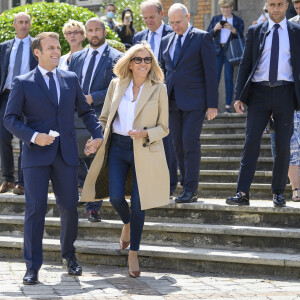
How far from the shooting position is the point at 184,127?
28.6 ft

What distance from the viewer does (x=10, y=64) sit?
9.77m

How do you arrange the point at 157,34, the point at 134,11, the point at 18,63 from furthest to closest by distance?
the point at 134,11
the point at 18,63
the point at 157,34

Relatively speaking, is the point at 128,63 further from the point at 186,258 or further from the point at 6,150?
the point at 6,150

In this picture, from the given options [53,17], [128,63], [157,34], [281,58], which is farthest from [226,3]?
[128,63]

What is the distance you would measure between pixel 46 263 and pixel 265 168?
10.4 ft

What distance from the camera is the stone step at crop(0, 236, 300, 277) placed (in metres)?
7.24

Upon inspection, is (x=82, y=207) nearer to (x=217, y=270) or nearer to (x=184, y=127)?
(x=184, y=127)

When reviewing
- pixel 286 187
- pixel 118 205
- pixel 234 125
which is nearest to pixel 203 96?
pixel 286 187

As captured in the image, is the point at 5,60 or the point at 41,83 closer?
the point at 41,83

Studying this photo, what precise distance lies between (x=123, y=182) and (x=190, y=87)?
1798mm

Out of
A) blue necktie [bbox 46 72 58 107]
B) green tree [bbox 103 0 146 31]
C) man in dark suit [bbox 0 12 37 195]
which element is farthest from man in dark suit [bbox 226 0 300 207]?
green tree [bbox 103 0 146 31]

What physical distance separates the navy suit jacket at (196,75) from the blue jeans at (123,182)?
1519 mm

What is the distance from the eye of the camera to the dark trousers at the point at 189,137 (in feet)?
28.1

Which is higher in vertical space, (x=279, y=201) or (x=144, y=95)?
(x=144, y=95)
